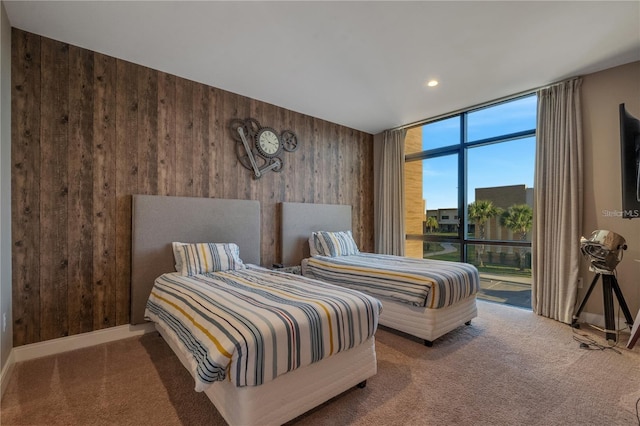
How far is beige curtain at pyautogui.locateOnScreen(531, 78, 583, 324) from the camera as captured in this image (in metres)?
3.21

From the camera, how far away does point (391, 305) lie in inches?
114

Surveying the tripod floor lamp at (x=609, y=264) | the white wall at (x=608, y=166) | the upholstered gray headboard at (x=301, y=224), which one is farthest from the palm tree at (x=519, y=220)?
the upholstered gray headboard at (x=301, y=224)

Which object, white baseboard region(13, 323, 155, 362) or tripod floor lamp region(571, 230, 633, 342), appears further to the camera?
tripod floor lamp region(571, 230, 633, 342)

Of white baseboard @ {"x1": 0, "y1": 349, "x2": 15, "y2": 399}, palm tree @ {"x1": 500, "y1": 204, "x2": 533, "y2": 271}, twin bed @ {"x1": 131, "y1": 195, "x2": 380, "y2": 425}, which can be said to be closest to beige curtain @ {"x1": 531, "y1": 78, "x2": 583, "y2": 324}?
palm tree @ {"x1": 500, "y1": 204, "x2": 533, "y2": 271}

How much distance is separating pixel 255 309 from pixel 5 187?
2.14m

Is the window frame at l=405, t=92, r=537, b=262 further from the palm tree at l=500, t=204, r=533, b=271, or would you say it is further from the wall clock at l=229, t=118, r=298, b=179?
the wall clock at l=229, t=118, r=298, b=179

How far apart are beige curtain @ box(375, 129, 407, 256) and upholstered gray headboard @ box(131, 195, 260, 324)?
8.28 ft

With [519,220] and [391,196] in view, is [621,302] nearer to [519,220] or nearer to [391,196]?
[519,220]

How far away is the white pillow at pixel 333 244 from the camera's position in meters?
4.01

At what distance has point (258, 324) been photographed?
5.00 ft

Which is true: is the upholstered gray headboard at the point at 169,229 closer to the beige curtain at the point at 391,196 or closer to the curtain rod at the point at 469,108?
the beige curtain at the point at 391,196

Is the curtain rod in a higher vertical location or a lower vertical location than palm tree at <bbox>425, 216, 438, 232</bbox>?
higher

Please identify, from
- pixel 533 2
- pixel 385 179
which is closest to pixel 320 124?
pixel 385 179

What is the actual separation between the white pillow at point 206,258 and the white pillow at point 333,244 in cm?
127
